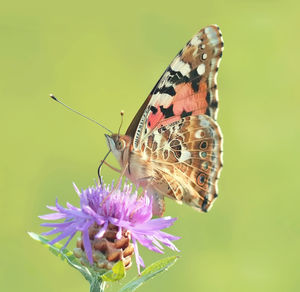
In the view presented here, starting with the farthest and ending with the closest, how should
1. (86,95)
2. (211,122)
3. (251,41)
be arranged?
(251,41), (86,95), (211,122)

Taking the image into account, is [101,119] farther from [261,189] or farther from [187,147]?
[187,147]

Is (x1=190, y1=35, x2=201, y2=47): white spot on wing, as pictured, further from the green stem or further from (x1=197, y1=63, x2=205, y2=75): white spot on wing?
the green stem

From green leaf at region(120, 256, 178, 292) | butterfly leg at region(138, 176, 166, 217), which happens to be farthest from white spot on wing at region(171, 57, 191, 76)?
green leaf at region(120, 256, 178, 292)

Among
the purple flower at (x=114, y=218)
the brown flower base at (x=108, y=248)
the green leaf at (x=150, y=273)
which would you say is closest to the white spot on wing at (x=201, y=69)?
the purple flower at (x=114, y=218)

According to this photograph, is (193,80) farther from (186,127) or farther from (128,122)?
(128,122)

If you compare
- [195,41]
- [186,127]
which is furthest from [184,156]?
[195,41]

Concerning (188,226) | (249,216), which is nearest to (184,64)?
(188,226)
